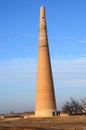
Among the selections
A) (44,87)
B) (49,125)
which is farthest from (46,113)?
(49,125)

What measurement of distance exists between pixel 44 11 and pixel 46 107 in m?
14.7

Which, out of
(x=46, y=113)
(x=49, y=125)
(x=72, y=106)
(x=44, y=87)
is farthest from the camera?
(x=72, y=106)

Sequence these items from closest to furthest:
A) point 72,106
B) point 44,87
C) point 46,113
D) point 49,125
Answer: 1. point 49,125
2. point 44,87
3. point 46,113
4. point 72,106

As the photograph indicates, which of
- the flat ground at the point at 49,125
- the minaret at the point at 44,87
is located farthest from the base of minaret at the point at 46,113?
the flat ground at the point at 49,125

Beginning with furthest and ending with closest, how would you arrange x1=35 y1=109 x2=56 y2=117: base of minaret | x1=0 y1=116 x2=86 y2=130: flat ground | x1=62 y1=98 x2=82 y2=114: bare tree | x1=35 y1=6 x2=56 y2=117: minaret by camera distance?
x1=62 y1=98 x2=82 y2=114: bare tree
x1=35 y1=109 x2=56 y2=117: base of minaret
x1=35 y1=6 x2=56 y2=117: minaret
x1=0 y1=116 x2=86 y2=130: flat ground

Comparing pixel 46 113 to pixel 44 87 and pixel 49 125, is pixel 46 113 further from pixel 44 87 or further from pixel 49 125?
pixel 49 125

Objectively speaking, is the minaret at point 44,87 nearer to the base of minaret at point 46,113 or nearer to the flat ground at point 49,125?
the base of minaret at point 46,113

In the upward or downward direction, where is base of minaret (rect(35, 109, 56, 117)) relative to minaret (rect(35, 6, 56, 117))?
downward

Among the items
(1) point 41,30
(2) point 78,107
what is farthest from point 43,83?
(2) point 78,107

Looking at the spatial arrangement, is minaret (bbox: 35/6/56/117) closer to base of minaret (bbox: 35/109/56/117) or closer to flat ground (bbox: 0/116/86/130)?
base of minaret (bbox: 35/109/56/117)

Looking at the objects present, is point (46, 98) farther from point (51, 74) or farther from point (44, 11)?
point (44, 11)

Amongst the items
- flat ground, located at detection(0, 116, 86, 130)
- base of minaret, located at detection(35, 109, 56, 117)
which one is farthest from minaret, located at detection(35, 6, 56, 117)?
flat ground, located at detection(0, 116, 86, 130)

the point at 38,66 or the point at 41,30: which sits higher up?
the point at 41,30

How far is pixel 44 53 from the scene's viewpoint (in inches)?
2014
